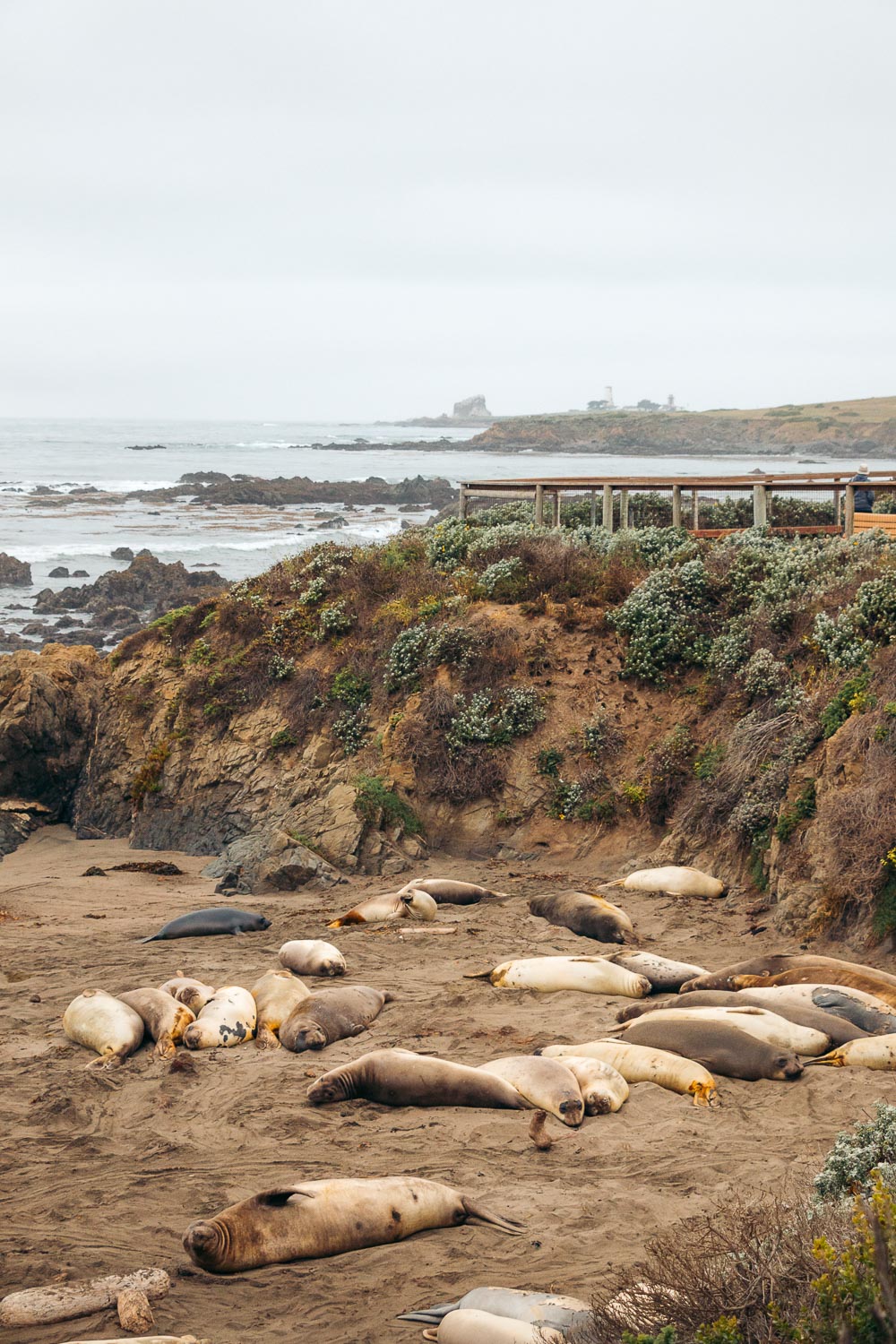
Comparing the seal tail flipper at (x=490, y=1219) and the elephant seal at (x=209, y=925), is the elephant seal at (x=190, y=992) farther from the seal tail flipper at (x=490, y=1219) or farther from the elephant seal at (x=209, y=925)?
the seal tail flipper at (x=490, y=1219)

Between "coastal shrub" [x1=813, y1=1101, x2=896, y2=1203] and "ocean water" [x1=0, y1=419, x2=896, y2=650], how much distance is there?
102ft

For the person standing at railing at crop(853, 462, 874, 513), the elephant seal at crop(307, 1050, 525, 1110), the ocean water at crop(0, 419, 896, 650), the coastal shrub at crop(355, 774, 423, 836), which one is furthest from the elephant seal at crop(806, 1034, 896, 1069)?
the ocean water at crop(0, 419, 896, 650)

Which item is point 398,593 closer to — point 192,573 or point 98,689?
point 98,689

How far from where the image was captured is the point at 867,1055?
24.2ft

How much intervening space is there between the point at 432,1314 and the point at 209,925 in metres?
7.05

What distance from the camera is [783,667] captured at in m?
12.6

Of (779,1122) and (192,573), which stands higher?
(192,573)

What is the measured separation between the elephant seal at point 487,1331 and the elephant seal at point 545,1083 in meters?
2.30

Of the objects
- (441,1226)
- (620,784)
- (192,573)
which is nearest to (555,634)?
(620,784)

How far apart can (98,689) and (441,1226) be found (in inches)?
577

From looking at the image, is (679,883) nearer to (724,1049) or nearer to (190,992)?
(724,1049)

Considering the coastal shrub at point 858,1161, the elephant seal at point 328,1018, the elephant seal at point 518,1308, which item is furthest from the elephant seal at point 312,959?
the coastal shrub at point 858,1161

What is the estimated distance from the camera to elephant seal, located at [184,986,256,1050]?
8.22 metres

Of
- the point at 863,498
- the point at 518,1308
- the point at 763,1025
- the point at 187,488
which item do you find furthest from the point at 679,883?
the point at 187,488
